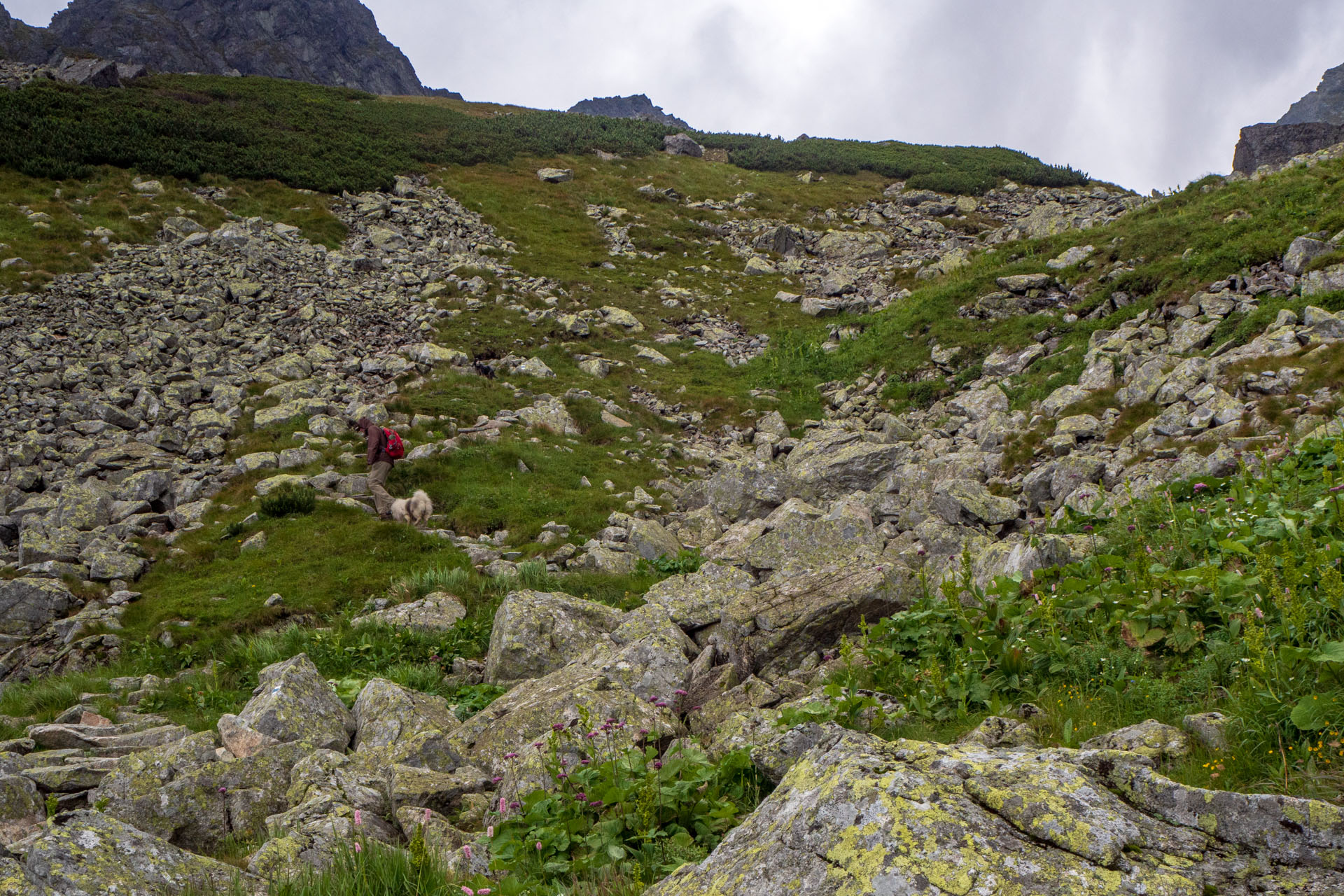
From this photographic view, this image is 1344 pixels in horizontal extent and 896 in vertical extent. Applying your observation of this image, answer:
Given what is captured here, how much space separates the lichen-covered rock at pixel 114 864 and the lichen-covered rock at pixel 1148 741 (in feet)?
16.6

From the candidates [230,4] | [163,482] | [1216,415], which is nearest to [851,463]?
[1216,415]

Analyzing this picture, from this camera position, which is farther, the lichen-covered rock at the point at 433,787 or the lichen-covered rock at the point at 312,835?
the lichen-covered rock at the point at 433,787

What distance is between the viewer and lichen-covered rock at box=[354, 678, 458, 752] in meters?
7.45

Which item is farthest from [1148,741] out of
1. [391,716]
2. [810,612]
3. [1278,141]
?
[1278,141]

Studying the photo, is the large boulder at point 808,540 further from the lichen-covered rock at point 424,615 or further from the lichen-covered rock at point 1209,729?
Answer: the lichen-covered rock at point 1209,729

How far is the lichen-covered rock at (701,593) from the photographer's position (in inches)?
389

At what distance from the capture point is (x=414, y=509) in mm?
17250

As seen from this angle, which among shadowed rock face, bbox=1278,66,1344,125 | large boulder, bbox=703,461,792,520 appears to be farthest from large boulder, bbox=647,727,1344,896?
shadowed rock face, bbox=1278,66,1344,125

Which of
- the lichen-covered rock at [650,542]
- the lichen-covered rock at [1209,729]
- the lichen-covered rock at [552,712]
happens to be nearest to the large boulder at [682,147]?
the lichen-covered rock at [650,542]

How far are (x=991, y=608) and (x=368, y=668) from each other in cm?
903

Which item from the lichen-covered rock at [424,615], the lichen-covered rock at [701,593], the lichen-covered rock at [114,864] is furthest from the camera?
the lichen-covered rock at [424,615]

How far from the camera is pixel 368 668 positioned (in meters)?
11.0

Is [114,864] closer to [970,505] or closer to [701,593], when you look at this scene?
[701,593]

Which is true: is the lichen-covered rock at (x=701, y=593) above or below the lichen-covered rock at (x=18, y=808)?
above
